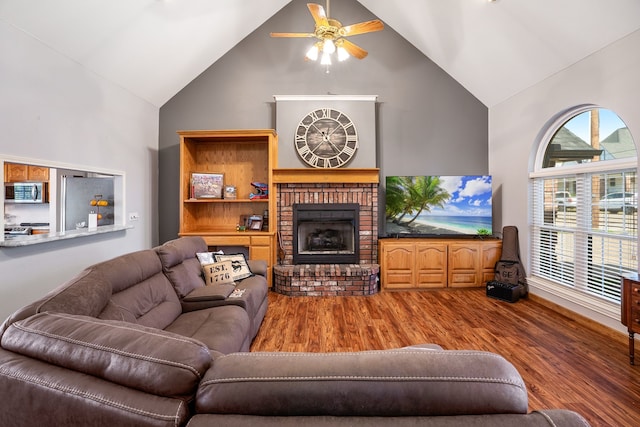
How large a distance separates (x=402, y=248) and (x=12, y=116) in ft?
14.4

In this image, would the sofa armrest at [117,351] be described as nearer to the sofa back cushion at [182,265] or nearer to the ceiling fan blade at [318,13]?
the sofa back cushion at [182,265]

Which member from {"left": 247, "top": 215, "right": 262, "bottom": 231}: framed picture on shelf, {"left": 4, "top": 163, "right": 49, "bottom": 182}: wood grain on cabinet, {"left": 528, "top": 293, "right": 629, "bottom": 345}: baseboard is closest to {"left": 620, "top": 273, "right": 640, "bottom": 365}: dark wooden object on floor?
{"left": 528, "top": 293, "right": 629, "bottom": 345}: baseboard

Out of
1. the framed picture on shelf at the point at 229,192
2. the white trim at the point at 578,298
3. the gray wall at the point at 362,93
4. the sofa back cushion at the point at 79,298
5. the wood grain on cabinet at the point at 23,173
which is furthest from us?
the gray wall at the point at 362,93

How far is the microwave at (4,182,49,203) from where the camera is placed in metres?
2.54

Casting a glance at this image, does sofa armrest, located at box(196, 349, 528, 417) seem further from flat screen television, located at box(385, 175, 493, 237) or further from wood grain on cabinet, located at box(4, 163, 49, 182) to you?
flat screen television, located at box(385, 175, 493, 237)

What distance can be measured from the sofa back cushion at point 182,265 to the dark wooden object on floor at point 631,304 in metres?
3.55

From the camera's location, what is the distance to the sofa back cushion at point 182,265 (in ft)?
8.00

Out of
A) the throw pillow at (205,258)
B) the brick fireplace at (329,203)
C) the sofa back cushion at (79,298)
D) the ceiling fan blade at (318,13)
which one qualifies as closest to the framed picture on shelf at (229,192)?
the brick fireplace at (329,203)

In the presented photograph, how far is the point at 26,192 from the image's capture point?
2826mm

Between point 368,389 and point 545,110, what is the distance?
13.8 feet

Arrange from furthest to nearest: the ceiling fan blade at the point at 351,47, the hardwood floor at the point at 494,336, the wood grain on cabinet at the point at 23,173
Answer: the ceiling fan blade at the point at 351,47 < the wood grain on cabinet at the point at 23,173 < the hardwood floor at the point at 494,336

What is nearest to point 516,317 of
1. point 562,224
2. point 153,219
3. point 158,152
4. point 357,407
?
point 562,224

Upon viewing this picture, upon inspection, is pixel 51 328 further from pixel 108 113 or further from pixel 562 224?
pixel 562 224

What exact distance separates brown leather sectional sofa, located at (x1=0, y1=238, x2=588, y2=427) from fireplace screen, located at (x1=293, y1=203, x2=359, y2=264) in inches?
138
